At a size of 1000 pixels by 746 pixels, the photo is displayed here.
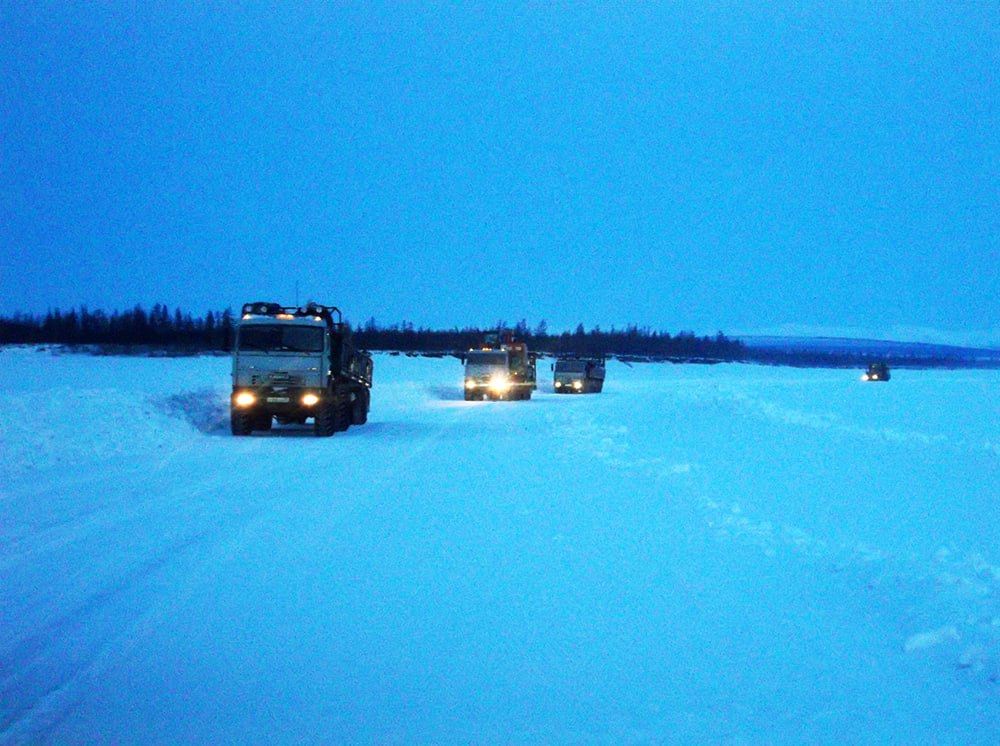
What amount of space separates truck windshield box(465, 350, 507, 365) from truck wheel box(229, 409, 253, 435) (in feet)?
80.8

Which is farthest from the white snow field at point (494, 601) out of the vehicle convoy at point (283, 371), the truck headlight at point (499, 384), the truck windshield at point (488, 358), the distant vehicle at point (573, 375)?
the distant vehicle at point (573, 375)

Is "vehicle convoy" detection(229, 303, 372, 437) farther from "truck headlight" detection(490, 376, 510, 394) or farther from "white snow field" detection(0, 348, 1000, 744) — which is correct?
"truck headlight" detection(490, 376, 510, 394)

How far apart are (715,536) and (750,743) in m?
5.82

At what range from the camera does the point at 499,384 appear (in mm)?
48312

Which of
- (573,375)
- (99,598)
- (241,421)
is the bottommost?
(573,375)

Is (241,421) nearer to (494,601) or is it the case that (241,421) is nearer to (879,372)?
(494,601)

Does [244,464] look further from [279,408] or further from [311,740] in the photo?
[311,740]

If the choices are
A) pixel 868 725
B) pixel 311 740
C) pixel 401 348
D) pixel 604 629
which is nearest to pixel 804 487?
pixel 604 629

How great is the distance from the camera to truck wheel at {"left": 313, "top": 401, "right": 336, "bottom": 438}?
79.2 ft

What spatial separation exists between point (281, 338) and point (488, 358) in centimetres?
2485

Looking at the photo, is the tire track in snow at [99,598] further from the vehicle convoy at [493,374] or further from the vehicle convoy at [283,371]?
the vehicle convoy at [493,374]

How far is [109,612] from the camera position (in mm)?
7012

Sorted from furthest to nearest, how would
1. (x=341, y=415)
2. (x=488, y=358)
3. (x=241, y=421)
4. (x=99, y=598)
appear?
(x=488, y=358)
(x=341, y=415)
(x=241, y=421)
(x=99, y=598)

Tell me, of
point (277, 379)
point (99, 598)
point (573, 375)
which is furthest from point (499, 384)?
point (99, 598)
